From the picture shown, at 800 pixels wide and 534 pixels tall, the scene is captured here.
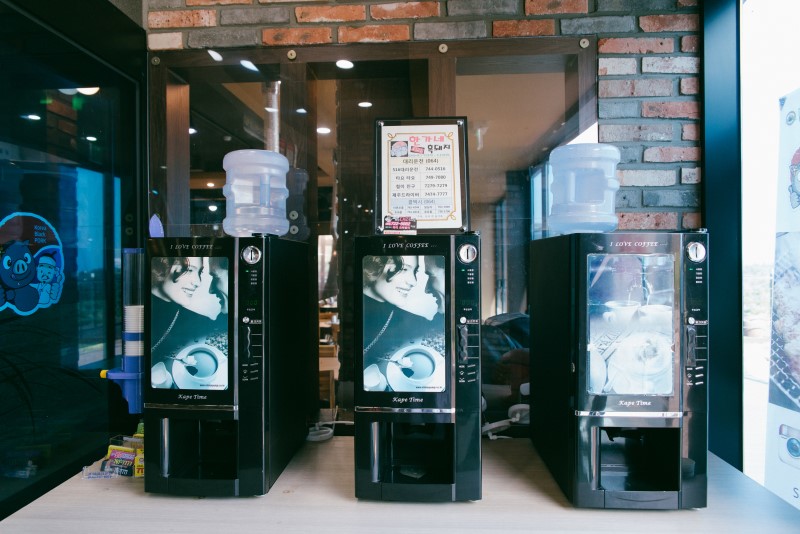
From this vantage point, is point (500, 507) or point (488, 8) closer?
point (500, 507)

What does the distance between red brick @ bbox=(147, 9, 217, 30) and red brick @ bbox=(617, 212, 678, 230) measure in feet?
5.98

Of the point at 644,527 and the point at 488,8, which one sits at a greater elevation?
the point at 488,8

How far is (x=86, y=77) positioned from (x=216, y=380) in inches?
47.1

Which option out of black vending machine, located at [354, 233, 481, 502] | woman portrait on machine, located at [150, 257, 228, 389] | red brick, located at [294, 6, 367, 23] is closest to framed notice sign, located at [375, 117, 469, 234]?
black vending machine, located at [354, 233, 481, 502]

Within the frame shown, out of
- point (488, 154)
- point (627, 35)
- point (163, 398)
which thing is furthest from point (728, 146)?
point (163, 398)

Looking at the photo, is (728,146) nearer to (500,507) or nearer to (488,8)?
(488,8)

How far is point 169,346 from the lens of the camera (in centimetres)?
142

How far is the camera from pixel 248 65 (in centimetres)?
198

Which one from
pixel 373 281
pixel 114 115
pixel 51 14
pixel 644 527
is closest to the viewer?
pixel 644 527

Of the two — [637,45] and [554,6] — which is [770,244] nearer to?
[637,45]

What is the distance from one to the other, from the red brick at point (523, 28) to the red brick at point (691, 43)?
19.5 inches

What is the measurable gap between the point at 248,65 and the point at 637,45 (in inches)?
60.9

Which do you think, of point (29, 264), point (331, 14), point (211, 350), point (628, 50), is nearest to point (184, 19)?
point (331, 14)

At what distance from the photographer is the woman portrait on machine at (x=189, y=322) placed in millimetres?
1412
